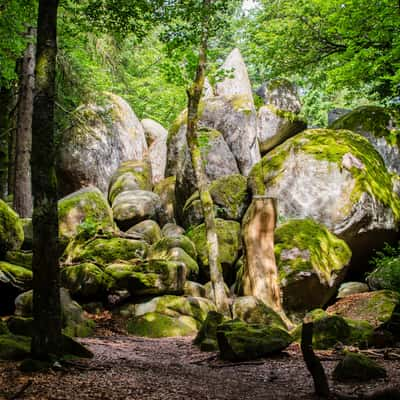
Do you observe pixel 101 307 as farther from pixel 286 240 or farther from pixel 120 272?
pixel 286 240

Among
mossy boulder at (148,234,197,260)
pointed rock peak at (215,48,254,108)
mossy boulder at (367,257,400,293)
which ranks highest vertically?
pointed rock peak at (215,48,254,108)

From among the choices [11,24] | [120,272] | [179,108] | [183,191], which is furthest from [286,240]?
[179,108]

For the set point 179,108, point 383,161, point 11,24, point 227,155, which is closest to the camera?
point 11,24

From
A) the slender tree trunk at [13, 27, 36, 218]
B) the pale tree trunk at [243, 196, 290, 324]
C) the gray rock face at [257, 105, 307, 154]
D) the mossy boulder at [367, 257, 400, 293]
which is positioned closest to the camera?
the pale tree trunk at [243, 196, 290, 324]

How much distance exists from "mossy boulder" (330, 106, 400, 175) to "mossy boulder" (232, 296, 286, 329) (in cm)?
1037

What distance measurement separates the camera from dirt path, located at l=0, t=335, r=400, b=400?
411 centimetres

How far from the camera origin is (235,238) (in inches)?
553

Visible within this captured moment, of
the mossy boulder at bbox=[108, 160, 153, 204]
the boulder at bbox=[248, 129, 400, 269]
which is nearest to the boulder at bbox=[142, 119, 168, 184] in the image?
the mossy boulder at bbox=[108, 160, 153, 204]

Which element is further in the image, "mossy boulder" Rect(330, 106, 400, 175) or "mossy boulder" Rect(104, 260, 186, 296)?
"mossy boulder" Rect(330, 106, 400, 175)

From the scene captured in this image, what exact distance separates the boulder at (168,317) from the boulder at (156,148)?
11.6 m

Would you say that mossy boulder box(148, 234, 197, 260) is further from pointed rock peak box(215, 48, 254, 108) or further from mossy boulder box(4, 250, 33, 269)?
pointed rock peak box(215, 48, 254, 108)

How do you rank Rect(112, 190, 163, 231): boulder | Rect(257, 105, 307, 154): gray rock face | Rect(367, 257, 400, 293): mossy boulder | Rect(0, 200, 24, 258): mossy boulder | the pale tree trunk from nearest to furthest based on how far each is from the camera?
Rect(0, 200, 24, 258): mossy boulder
the pale tree trunk
Rect(367, 257, 400, 293): mossy boulder
Rect(112, 190, 163, 231): boulder
Rect(257, 105, 307, 154): gray rock face

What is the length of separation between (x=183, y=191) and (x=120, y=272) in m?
7.57

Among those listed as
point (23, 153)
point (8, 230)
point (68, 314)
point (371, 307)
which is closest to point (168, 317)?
point (68, 314)
